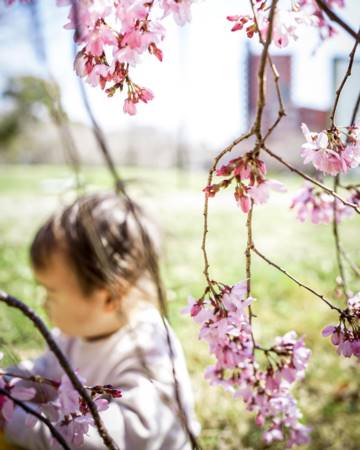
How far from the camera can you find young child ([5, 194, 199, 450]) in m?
1.09

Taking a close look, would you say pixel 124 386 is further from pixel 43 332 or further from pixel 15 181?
pixel 15 181

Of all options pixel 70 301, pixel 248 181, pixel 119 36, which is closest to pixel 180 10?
pixel 119 36

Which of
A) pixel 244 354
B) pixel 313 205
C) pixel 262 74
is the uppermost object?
pixel 262 74

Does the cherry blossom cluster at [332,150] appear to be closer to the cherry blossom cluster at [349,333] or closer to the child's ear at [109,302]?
the cherry blossom cluster at [349,333]

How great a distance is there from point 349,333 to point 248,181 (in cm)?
25

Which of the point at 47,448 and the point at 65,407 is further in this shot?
the point at 47,448

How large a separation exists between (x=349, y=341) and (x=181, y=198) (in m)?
7.19

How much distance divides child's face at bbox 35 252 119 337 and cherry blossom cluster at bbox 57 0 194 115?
76 centimetres

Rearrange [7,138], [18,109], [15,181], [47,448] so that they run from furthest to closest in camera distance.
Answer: [7,138], [18,109], [15,181], [47,448]

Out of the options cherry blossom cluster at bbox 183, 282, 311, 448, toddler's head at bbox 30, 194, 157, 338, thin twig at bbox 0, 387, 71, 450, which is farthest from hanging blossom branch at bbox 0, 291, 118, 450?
toddler's head at bbox 30, 194, 157, 338

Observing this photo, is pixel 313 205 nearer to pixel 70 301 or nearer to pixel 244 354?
pixel 244 354

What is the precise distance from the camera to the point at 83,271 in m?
1.28

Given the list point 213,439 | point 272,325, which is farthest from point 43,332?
point 272,325

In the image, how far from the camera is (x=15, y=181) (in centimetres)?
1059
